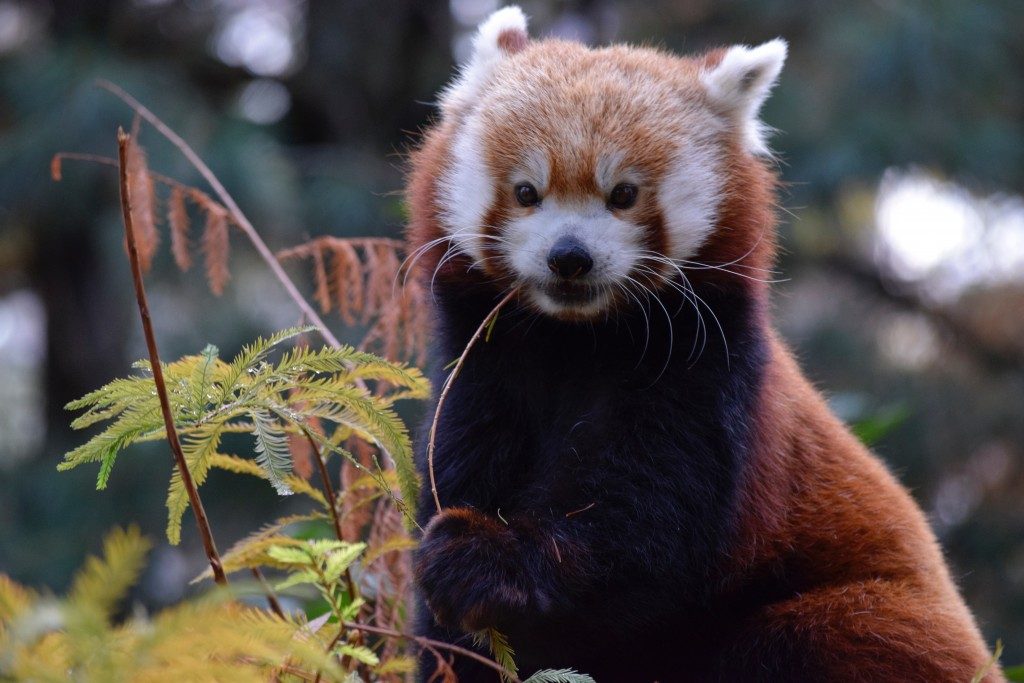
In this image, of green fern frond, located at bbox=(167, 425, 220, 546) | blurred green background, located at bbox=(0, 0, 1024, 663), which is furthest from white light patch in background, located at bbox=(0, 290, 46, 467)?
green fern frond, located at bbox=(167, 425, 220, 546)

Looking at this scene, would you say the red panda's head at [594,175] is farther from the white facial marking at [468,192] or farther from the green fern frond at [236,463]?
the green fern frond at [236,463]

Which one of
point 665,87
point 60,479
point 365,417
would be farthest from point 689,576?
point 60,479

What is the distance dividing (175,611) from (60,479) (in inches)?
270

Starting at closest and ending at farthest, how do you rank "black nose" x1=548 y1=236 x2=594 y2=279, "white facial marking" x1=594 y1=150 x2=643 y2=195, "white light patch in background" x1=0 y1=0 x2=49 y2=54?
"black nose" x1=548 y1=236 x2=594 y2=279 → "white facial marking" x1=594 y1=150 x2=643 y2=195 → "white light patch in background" x1=0 y1=0 x2=49 y2=54

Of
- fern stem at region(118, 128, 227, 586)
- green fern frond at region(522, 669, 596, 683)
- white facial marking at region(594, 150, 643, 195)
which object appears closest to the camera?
fern stem at region(118, 128, 227, 586)

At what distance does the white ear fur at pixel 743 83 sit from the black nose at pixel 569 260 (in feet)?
2.19

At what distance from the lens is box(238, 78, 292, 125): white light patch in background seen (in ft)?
27.6

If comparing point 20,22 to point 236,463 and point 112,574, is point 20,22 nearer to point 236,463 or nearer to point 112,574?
point 236,463

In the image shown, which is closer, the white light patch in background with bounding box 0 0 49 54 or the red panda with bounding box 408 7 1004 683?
the red panda with bounding box 408 7 1004 683

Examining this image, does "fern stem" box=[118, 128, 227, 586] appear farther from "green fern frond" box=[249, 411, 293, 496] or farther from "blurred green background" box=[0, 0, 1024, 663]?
"blurred green background" box=[0, 0, 1024, 663]

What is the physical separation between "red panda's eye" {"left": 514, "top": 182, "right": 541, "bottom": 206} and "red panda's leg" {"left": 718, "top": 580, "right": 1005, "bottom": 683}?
42.4 inches

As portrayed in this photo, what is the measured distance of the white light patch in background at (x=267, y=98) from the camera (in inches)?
331

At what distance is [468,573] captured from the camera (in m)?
2.19

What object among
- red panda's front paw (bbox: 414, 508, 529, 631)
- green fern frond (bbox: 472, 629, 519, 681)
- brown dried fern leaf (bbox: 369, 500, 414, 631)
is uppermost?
red panda's front paw (bbox: 414, 508, 529, 631)
